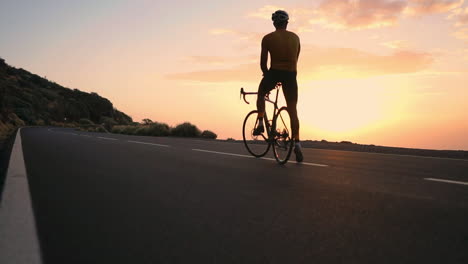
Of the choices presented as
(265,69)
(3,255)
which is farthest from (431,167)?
(3,255)

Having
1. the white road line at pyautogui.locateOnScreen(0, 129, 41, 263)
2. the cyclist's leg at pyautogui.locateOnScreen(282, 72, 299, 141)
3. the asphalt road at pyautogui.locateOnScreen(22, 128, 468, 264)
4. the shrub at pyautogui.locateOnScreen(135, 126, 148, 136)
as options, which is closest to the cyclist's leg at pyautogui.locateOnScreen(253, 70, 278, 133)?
the cyclist's leg at pyautogui.locateOnScreen(282, 72, 299, 141)

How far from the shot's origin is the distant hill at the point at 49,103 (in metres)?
71.3

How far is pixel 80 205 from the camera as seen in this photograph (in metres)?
4.20

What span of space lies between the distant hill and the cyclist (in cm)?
6015

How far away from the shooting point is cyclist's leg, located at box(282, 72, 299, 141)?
8148 mm

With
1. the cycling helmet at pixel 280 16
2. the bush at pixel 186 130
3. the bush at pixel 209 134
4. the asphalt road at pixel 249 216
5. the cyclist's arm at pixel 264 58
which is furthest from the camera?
the bush at pixel 186 130

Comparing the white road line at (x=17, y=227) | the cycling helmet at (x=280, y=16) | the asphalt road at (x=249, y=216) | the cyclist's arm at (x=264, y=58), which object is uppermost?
the cycling helmet at (x=280, y=16)

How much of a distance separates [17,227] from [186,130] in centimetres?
2410

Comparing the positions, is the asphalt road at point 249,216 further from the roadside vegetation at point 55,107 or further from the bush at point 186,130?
the roadside vegetation at point 55,107

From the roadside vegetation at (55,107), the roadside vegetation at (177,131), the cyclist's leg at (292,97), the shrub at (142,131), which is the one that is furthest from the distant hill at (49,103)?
the cyclist's leg at (292,97)

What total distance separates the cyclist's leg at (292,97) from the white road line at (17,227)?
4.53m

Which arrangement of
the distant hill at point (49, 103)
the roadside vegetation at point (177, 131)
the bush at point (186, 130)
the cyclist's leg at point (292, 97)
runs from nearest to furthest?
the cyclist's leg at point (292, 97)
the roadside vegetation at point (177, 131)
the bush at point (186, 130)
the distant hill at point (49, 103)

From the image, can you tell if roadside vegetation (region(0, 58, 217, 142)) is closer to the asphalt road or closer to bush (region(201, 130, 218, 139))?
bush (region(201, 130, 218, 139))

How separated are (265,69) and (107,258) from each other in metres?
5.98
